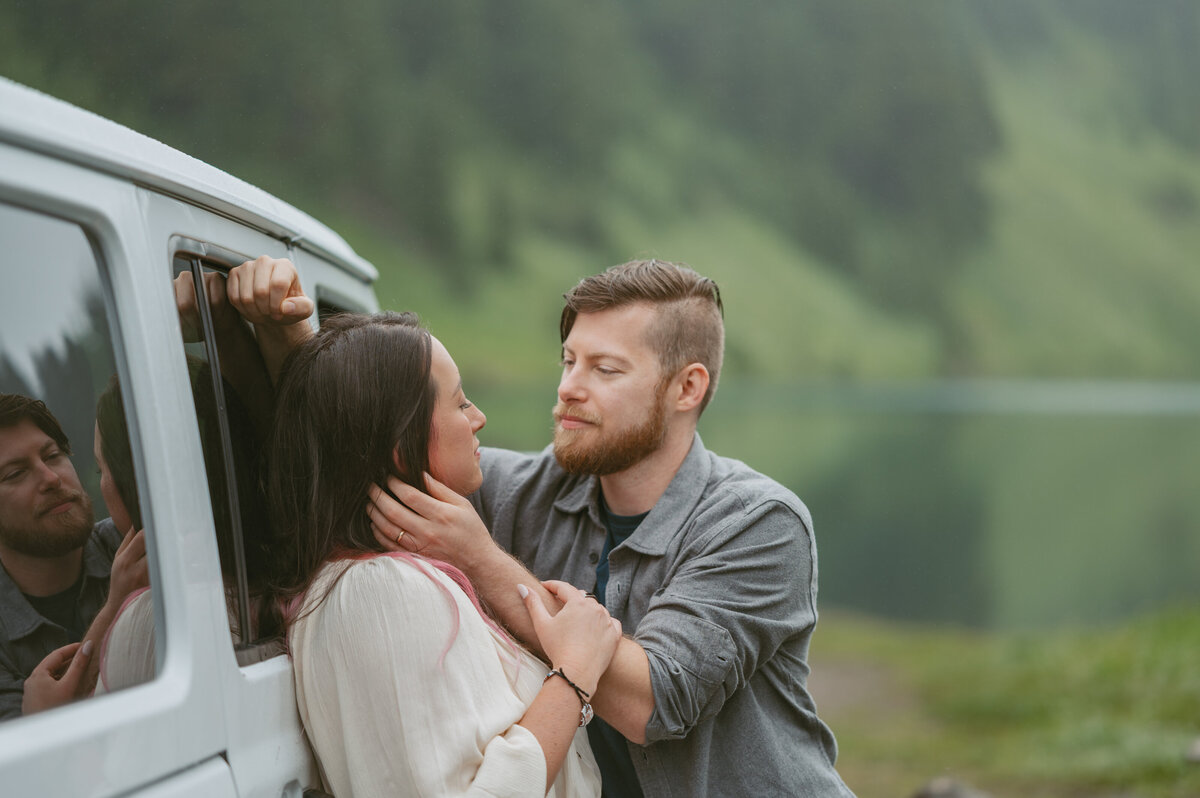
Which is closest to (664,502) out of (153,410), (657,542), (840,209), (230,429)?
(657,542)

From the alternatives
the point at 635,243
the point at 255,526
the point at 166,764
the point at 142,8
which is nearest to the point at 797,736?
the point at 255,526

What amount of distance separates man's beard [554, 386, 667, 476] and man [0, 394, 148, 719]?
1.75 meters

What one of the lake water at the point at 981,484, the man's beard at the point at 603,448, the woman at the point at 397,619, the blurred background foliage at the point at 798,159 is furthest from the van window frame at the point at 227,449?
the blurred background foliage at the point at 798,159

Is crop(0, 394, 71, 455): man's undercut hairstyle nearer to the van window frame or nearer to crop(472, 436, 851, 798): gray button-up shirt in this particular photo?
the van window frame

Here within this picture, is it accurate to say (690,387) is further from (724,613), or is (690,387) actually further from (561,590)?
(561,590)

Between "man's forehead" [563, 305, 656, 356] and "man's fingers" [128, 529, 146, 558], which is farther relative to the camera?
"man's forehead" [563, 305, 656, 356]

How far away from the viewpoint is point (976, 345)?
110m

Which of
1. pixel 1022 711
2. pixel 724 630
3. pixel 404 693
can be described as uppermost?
pixel 404 693

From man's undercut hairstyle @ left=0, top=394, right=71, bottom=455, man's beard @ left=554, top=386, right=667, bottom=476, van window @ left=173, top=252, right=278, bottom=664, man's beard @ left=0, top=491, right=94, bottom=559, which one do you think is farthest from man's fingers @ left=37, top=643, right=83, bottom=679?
man's beard @ left=554, top=386, right=667, bottom=476

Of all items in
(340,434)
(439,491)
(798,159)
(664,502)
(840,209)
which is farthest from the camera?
(798,159)

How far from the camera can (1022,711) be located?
2050 centimetres

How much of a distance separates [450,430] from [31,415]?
40.8 inches

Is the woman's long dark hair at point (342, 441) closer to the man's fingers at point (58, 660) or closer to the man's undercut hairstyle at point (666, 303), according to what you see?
the man's fingers at point (58, 660)

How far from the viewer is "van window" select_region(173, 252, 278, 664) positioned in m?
1.98
